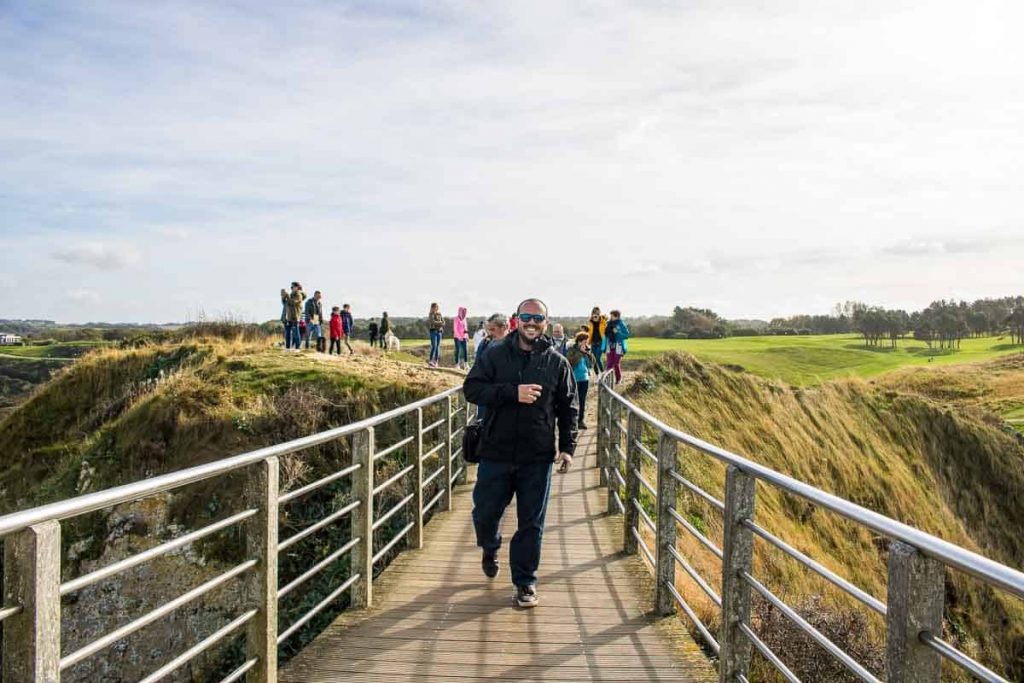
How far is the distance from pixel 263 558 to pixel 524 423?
211 cm

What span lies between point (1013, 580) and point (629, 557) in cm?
537

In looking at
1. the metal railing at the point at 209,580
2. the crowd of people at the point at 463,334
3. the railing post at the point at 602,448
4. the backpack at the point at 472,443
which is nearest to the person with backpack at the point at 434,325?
the crowd of people at the point at 463,334

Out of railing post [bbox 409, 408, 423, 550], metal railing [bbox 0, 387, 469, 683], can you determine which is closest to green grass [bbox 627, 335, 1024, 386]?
railing post [bbox 409, 408, 423, 550]

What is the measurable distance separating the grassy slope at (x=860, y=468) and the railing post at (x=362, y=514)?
4.96 metres

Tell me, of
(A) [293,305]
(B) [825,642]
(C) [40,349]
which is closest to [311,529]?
(B) [825,642]

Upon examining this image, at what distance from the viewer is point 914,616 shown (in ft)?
7.48

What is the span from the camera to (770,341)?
246 feet

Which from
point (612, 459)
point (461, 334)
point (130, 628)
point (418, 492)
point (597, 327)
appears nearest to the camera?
point (130, 628)

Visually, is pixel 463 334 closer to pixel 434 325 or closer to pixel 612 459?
pixel 434 325

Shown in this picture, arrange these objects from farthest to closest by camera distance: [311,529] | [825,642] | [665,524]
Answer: [665,524]
[311,529]
[825,642]

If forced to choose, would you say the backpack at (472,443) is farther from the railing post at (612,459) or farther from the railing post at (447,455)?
the railing post at (612,459)

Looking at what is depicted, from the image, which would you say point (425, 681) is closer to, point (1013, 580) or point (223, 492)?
point (1013, 580)

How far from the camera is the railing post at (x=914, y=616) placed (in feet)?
7.37

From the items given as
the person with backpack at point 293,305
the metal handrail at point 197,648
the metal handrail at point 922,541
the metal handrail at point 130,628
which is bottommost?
the metal handrail at point 197,648
